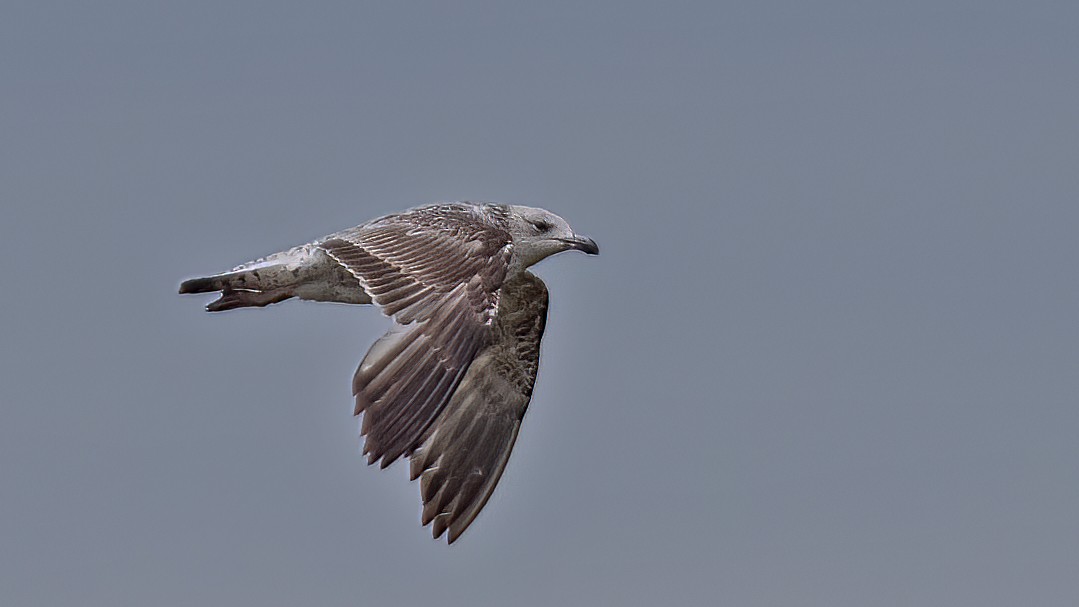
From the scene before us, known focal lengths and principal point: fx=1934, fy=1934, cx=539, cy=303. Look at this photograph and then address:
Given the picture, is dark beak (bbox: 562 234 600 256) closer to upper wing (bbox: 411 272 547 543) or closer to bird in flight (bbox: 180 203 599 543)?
bird in flight (bbox: 180 203 599 543)

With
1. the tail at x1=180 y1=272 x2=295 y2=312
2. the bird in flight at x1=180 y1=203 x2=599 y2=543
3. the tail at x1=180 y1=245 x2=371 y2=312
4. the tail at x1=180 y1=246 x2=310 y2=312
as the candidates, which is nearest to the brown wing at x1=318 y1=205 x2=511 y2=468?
the bird in flight at x1=180 y1=203 x2=599 y2=543

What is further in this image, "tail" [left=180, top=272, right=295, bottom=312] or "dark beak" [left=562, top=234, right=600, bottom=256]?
"dark beak" [left=562, top=234, right=600, bottom=256]

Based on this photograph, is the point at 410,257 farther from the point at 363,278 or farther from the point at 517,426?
the point at 517,426

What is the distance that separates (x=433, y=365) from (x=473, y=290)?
98 cm

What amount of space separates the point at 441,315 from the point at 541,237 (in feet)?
9.87

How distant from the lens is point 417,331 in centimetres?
1917

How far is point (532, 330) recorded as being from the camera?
74.0ft

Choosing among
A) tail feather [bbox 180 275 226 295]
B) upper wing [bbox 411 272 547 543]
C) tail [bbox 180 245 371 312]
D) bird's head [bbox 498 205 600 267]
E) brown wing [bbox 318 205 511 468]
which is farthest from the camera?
bird's head [bbox 498 205 600 267]

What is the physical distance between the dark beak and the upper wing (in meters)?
0.75

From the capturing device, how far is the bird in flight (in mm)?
19156

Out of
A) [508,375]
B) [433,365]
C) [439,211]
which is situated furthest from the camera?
[508,375]

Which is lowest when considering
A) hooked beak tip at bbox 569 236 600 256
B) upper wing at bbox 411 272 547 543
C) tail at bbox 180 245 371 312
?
upper wing at bbox 411 272 547 543

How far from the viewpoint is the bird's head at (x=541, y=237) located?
21781 millimetres

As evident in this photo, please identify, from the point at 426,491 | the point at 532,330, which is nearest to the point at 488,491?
the point at 426,491
